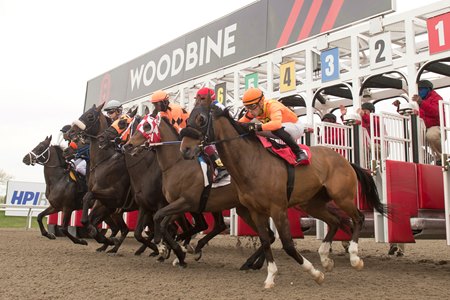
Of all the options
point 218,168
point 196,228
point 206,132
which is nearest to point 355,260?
point 218,168

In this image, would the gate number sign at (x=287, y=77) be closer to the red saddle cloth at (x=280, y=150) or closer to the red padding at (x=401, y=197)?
the red padding at (x=401, y=197)

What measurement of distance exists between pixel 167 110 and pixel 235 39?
340cm

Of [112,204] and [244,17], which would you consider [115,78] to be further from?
[112,204]

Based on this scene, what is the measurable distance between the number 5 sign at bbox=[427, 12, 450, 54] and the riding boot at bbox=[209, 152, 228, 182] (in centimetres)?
305

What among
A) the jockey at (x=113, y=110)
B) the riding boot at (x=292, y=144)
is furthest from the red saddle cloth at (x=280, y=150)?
the jockey at (x=113, y=110)

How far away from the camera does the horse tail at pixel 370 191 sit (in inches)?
223

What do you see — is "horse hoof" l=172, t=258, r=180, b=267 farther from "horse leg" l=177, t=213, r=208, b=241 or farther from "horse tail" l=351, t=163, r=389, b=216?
"horse tail" l=351, t=163, r=389, b=216

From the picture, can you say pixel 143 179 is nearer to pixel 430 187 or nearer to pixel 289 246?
pixel 289 246

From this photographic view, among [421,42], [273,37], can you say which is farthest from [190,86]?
[421,42]

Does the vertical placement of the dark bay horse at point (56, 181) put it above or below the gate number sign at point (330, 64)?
below

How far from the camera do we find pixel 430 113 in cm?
659

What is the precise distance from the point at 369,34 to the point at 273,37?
206cm

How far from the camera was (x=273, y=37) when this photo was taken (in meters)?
9.09

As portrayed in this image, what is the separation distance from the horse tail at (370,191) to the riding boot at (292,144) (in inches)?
44.3
